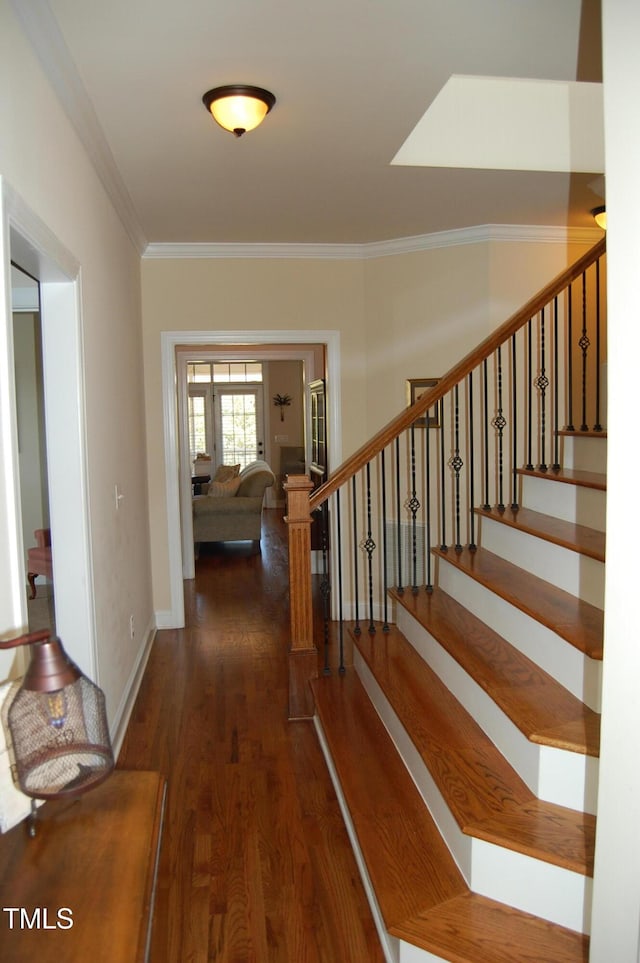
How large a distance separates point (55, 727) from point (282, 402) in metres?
11.4

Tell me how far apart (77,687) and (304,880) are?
1663 mm

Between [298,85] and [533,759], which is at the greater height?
[298,85]

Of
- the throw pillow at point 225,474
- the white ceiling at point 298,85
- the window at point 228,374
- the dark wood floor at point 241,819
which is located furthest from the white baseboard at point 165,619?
the window at point 228,374

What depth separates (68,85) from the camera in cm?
253

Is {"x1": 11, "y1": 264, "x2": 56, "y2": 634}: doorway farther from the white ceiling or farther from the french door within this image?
the french door

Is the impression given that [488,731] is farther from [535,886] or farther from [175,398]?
[175,398]

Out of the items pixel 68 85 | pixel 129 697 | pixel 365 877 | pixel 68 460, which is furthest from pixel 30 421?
pixel 365 877

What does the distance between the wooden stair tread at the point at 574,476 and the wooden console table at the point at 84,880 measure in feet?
7.10

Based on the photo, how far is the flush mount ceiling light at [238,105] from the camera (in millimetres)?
2736

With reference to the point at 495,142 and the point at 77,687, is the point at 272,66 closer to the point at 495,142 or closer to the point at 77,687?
the point at 495,142

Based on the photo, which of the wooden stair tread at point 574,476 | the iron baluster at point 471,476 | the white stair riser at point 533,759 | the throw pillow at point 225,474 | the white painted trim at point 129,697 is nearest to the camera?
the white stair riser at point 533,759

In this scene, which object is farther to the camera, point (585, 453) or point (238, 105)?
point (585, 453)

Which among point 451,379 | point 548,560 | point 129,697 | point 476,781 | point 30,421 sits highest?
point 451,379

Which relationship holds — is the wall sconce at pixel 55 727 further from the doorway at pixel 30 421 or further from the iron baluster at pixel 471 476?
the doorway at pixel 30 421
